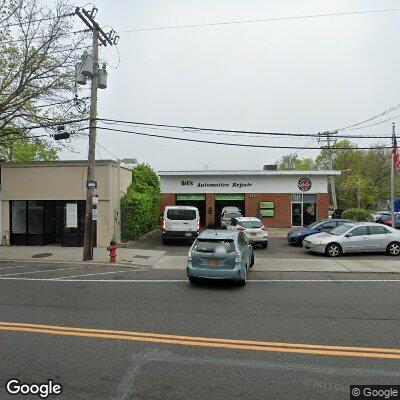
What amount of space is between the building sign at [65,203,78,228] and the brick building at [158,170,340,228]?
12602 millimetres

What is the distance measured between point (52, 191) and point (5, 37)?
7.10 meters

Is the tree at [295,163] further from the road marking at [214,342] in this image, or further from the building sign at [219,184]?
the road marking at [214,342]

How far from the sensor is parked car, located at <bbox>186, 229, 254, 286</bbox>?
10672 millimetres

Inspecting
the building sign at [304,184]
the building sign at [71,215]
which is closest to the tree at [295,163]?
the building sign at [304,184]

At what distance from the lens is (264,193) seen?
31.7 meters

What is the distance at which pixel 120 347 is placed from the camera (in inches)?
234

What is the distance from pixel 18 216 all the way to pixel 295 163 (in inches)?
2625

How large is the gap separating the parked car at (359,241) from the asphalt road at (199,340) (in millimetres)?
6165

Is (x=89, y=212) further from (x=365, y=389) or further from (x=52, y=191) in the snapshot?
(x=365, y=389)

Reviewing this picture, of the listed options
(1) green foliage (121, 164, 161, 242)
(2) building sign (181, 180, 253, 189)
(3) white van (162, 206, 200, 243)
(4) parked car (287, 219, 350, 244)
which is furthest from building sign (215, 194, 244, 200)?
(3) white van (162, 206, 200, 243)

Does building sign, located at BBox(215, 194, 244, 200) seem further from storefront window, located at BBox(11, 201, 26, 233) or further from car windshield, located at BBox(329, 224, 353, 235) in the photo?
storefront window, located at BBox(11, 201, 26, 233)

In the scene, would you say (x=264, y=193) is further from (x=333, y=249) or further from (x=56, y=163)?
(x=56, y=163)

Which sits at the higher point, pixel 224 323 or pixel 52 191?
pixel 52 191

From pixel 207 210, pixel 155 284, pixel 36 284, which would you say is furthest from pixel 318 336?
pixel 207 210
